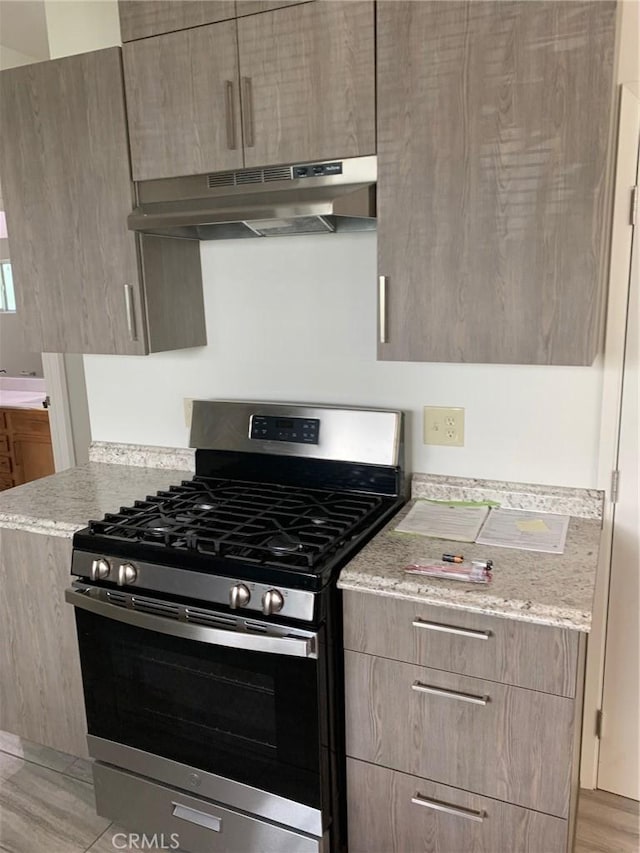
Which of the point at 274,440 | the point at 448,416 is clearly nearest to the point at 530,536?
the point at 448,416

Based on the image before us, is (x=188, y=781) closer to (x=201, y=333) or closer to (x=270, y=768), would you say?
(x=270, y=768)

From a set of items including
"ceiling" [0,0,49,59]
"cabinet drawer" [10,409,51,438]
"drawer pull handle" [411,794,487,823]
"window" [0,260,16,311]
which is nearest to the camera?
"drawer pull handle" [411,794,487,823]

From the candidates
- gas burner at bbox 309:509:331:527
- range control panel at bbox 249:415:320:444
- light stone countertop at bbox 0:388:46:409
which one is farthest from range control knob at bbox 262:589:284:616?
light stone countertop at bbox 0:388:46:409

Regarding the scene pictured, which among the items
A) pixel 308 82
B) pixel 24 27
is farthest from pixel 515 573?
pixel 24 27

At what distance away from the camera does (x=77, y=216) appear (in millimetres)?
1994

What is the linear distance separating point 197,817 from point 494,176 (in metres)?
1.77

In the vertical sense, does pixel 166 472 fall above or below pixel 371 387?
below

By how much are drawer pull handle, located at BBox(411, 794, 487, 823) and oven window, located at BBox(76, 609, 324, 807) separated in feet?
0.79

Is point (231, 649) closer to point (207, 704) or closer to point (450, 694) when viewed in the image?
point (207, 704)

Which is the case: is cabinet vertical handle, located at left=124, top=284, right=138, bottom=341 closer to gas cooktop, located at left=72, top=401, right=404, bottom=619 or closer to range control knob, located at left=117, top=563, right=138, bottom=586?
gas cooktop, located at left=72, top=401, right=404, bottom=619

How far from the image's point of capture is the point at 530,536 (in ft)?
5.51

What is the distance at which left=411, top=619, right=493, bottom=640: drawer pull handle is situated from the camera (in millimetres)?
1384

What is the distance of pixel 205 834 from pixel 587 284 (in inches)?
65.7

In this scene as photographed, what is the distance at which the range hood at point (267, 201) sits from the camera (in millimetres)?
1612
